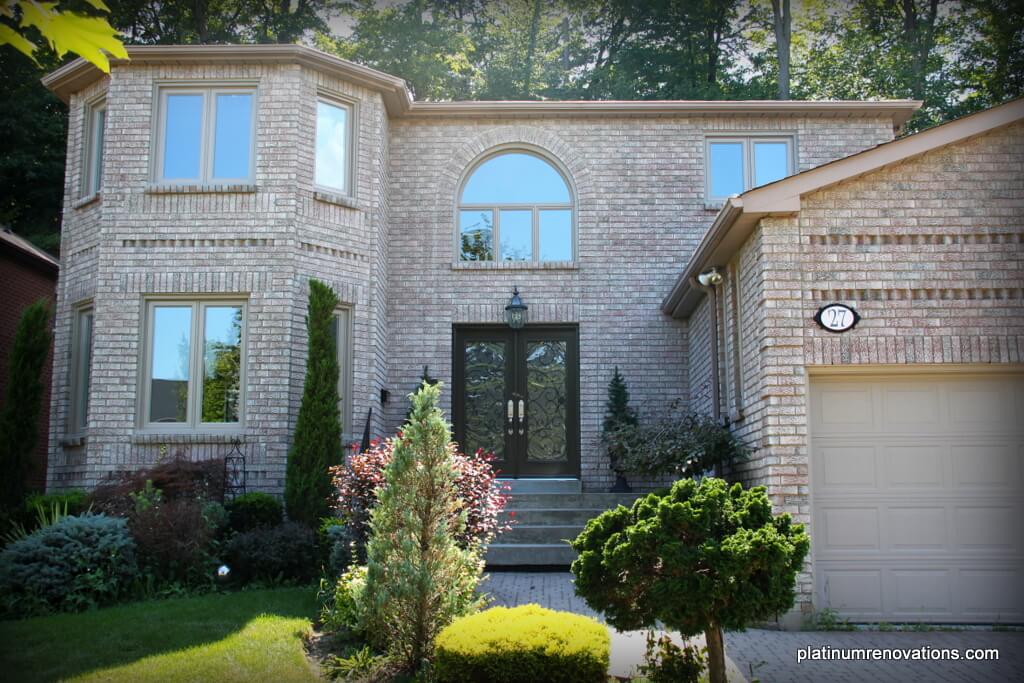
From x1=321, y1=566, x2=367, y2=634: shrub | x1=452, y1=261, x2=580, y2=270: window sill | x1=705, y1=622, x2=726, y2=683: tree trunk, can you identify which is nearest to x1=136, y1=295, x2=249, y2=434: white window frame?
x1=452, y1=261, x2=580, y2=270: window sill

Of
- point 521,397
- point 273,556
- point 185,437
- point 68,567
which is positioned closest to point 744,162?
point 521,397

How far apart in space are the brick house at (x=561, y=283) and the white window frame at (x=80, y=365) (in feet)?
0.13

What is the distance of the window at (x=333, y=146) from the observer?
467 inches

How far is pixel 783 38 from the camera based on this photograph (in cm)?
2316

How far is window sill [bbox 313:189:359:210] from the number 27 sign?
6.19 meters

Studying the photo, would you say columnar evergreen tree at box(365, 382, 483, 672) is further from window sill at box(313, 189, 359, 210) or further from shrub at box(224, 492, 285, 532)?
window sill at box(313, 189, 359, 210)

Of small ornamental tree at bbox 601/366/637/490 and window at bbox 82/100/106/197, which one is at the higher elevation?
window at bbox 82/100/106/197

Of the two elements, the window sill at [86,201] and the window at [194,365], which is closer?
the window at [194,365]

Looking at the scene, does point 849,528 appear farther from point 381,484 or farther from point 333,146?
point 333,146

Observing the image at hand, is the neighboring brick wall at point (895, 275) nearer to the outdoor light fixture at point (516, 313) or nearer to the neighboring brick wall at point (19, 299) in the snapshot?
the outdoor light fixture at point (516, 313)

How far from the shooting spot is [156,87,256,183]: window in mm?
11625

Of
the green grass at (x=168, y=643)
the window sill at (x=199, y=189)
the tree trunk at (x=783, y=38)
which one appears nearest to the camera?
the green grass at (x=168, y=643)

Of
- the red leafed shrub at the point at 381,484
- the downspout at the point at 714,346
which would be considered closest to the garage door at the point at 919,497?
the downspout at the point at 714,346

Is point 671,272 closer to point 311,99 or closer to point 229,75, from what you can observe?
point 311,99
